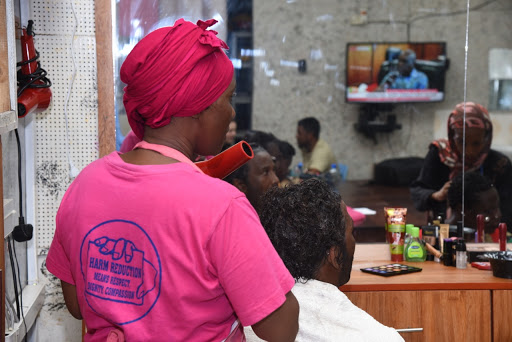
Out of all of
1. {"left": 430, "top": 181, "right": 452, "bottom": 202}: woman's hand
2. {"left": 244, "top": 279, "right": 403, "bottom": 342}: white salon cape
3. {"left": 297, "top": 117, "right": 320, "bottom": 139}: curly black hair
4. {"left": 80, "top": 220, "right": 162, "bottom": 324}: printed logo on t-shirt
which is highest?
{"left": 297, "top": 117, "right": 320, "bottom": 139}: curly black hair

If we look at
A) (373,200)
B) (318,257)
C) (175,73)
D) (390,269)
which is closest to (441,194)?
(373,200)

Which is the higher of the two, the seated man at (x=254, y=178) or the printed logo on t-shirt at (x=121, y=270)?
the printed logo on t-shirt at (x=121, y=270)

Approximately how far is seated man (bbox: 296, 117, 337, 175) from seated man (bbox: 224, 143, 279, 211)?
0.37m

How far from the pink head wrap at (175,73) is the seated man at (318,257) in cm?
64

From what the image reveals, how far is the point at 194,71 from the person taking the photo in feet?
3.75

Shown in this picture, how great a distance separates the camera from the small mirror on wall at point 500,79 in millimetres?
3328

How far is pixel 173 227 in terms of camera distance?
108 centimetres

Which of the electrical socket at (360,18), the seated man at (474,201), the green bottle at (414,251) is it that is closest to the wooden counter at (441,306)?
the green bottle at (414,251)

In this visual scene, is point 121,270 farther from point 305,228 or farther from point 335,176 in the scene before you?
point 335,176

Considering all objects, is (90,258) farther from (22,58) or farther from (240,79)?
(240,79)

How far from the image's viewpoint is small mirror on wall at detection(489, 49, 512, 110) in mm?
3328

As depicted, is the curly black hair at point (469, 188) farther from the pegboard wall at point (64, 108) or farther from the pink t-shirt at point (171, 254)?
the pink t-shirt at point (171, 254)

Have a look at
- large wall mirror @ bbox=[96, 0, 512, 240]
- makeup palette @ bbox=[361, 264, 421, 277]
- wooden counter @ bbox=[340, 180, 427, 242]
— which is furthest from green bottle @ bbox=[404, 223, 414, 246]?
large wall mirror @ bbox=[96, 0, 512, 240]

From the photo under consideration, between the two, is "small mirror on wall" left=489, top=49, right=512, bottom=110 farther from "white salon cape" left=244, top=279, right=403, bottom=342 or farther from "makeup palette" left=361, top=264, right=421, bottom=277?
"white salon cape" left=244, top=279, right=403, bottom=342
